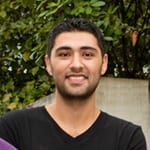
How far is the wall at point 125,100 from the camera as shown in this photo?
4527 millimetres

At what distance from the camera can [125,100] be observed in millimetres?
4559

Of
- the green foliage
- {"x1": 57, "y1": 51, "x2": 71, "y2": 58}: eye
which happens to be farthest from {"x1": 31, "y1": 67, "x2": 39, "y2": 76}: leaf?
{"x1": 57, "y1": 51, "x2": 71, "y2": 58}: eye

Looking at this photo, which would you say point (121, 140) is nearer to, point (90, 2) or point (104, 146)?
point (104, 146)

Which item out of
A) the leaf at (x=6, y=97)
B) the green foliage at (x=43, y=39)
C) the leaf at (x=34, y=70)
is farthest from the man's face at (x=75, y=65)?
the leaf at (x=6, y=97)

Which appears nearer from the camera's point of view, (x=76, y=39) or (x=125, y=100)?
(x=76, y=39)

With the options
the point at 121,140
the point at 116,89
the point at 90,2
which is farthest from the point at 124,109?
the point at 121,140

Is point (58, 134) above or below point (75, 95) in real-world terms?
below

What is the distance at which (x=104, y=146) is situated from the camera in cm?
305

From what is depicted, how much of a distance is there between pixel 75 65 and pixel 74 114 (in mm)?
290

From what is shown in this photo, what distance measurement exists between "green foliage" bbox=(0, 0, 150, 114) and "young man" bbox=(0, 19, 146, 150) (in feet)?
3.53

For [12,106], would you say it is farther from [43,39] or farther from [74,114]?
[74,114]

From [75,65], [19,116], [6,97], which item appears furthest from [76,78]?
[6,97]

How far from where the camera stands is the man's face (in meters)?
2.96

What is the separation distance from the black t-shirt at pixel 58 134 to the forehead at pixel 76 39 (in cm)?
40
